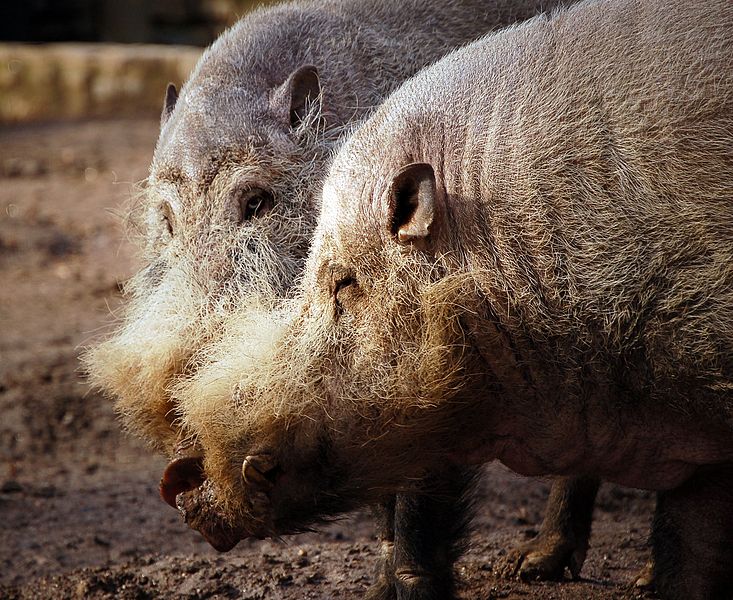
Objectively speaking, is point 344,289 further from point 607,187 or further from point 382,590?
point 382,590

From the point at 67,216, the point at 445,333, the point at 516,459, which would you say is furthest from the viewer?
the point at 67,216

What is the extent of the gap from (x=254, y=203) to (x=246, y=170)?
0.13 meters

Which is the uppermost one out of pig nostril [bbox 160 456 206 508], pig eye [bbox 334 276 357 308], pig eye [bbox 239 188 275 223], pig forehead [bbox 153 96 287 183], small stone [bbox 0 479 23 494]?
pig forehead [bbox 153 96 287 183]

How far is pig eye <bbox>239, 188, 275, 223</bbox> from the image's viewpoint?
14.5 feet

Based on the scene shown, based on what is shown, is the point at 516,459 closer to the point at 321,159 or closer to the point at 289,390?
the point at 289,390

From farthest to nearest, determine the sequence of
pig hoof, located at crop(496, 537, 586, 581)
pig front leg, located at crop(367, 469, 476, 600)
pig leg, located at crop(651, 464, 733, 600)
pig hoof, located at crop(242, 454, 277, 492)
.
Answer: pig hoof, located at crop(496, 537, 586, 581) < pig front leg, located at crop(367, 469, 476, 600) < pig leg, located at crop(651, 464, 733, 600) < pig hoof, located at crop(242, 454, 277, 492)

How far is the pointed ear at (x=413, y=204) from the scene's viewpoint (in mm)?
3248

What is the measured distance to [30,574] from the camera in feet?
15.2

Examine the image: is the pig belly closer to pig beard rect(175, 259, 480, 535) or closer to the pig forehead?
pig beard rect(175, 259, 480, 535)

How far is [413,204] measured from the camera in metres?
3.29

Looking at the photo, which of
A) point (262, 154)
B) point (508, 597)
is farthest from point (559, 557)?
point (262, 154)

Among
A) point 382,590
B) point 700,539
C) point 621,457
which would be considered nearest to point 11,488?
point 382,590

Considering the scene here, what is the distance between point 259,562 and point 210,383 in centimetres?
130

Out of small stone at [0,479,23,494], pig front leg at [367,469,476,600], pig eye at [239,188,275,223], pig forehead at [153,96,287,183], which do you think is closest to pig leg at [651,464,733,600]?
pig front leg at [367,469,476,600]
